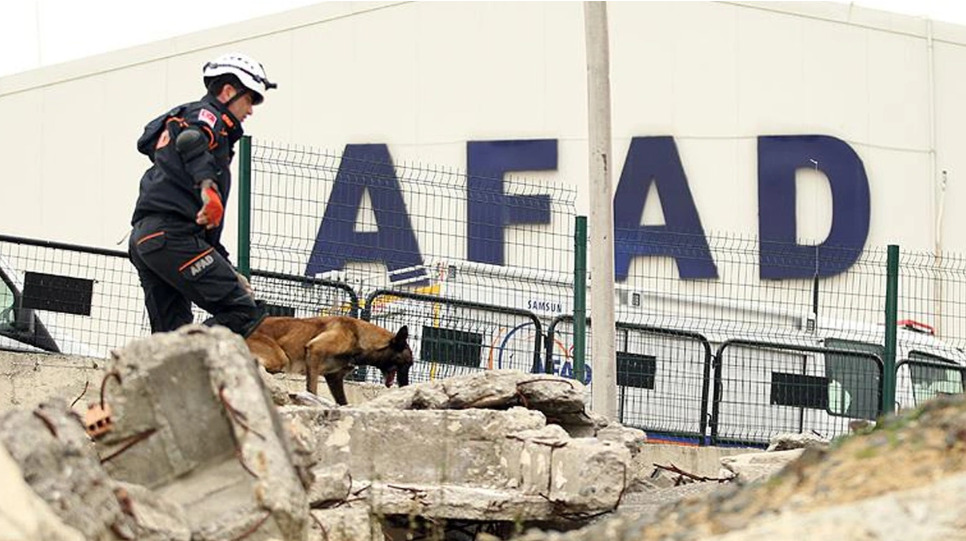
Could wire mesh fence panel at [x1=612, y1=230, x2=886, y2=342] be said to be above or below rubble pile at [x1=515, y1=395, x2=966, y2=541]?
above

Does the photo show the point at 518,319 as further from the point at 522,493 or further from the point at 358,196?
the point at 522,493

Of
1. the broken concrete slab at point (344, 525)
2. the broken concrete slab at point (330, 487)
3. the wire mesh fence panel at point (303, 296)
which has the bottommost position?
the broken concrete slab at point (344, 525)

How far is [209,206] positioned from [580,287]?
4644 mm

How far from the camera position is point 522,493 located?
9.67 metres

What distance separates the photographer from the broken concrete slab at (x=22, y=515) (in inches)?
208

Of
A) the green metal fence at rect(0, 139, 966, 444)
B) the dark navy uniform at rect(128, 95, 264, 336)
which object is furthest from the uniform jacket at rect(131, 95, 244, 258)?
the green metal fence at rect(0, 139, 966, 444)

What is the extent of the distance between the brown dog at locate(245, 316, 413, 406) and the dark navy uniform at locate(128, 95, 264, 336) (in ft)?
9.74

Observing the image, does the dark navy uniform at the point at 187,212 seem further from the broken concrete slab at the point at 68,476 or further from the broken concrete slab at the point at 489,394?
the broken concrete slab at the point at 68,476

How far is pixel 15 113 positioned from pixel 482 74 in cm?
880

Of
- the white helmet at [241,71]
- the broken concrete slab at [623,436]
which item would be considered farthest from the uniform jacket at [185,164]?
the broken concrete slab at [623,436]

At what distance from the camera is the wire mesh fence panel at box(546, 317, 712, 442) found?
15.2 meters

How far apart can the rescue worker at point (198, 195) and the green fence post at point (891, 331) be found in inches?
249

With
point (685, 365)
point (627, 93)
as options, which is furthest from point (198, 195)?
point (627, 93)

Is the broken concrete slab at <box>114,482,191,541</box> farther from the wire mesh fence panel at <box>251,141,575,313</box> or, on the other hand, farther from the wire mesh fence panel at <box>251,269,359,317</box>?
the wire mesh fence panel at <box>251,269,359,317</box>
